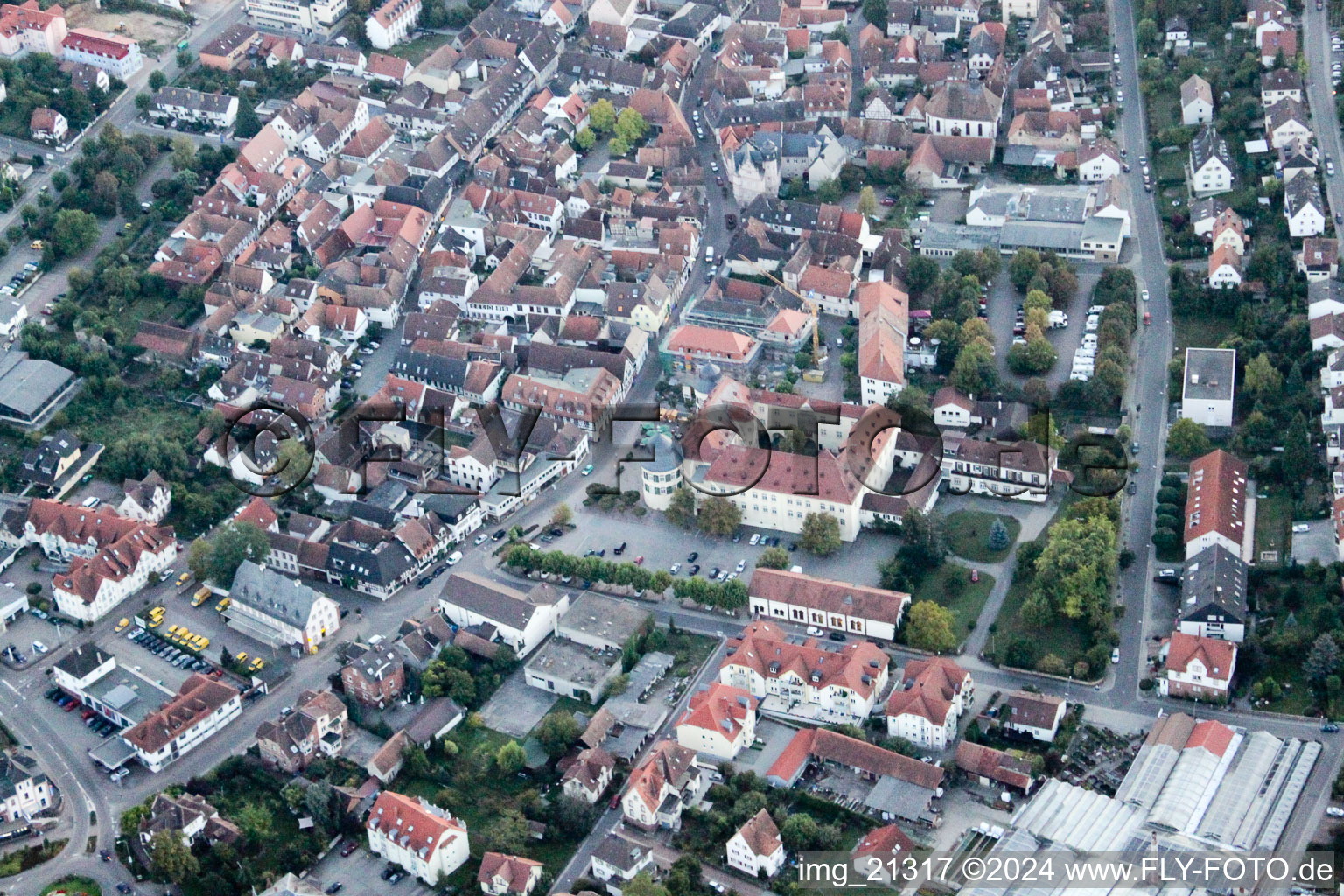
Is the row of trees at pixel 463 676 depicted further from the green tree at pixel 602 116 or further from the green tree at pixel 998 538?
the green tree at pixel 602 116

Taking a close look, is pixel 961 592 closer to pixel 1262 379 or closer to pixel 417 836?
pixel 1262 379

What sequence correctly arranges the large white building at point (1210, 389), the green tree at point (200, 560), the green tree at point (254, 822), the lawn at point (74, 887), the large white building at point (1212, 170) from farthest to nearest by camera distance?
the large white building at point (1212, 170)
the large white building at point (1210, 389)
the green tree at point (200, 560)
the green tree at point (254, 822)
the lawn at point (74, 887)

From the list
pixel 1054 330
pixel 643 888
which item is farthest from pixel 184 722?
pixel 1054 330

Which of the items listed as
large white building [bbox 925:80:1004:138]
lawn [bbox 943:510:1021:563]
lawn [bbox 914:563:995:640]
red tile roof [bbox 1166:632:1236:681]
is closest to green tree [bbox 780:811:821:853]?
lawn [bbox 914:563:995:640]

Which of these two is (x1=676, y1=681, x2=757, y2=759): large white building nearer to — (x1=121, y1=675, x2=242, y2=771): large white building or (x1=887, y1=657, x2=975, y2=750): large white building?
(x1=887, y1=657, x2=975, y2=750): large white building

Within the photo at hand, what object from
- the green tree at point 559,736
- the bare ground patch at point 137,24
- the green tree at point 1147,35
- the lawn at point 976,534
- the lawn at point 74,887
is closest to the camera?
the lawn at point 74,887

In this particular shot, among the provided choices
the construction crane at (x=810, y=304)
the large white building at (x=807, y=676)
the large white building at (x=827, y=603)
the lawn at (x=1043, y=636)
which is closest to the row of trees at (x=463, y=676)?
the large white building at (x=807, y=676)

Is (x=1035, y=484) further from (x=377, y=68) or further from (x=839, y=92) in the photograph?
(x=377, y=68)
